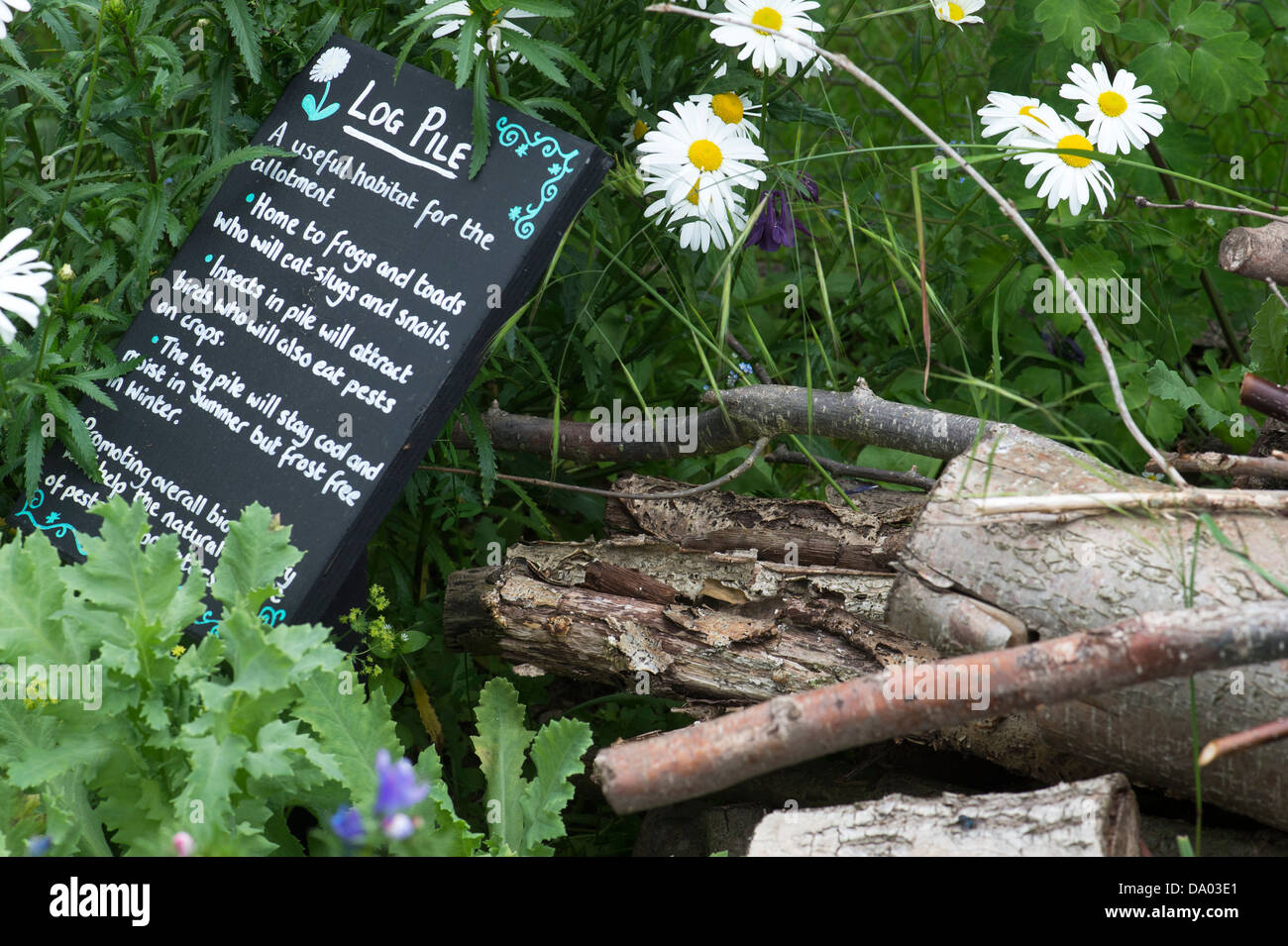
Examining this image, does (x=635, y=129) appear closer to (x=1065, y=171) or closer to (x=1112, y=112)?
(x=1065, y=171)

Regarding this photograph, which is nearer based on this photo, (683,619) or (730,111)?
(683,619)

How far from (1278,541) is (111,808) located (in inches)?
63.6

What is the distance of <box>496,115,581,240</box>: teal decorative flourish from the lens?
5.82ft

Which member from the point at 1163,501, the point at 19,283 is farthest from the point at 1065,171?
the point at 19,283

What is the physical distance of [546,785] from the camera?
165 cm

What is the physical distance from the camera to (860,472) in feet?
6.91

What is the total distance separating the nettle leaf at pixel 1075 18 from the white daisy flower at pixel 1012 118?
0.20 metres

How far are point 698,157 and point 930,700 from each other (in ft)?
3.52
